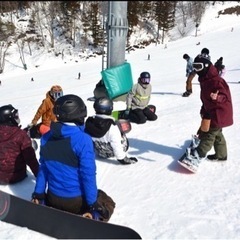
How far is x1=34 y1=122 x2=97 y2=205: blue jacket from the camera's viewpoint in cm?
265

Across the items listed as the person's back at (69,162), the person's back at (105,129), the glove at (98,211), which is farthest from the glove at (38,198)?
the person's back at (105,129)

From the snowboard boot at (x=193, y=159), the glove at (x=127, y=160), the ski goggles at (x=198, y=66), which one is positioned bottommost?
the glove at (x=127, y=160)

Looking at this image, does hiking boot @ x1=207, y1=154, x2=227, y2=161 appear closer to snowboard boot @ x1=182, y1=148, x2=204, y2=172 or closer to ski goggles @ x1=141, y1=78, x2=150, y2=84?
snowboard boot @ x1=182, y1=148, x2=204, y2=172

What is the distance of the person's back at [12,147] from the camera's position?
3.58 meters

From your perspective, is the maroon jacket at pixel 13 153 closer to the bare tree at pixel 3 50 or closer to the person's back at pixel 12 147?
the person's back at pixel 12 147

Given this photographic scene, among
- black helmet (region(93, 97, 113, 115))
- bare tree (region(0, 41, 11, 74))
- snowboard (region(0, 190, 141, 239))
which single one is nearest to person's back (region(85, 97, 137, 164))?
black helmet (region(93, 97, 113, 115))

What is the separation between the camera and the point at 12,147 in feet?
11.8

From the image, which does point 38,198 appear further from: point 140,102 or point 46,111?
point 140,102

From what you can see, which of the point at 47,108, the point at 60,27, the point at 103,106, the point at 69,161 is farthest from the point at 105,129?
the point at 60,27

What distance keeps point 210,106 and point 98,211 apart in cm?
180

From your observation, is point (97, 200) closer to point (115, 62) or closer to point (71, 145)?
point (71, 145)

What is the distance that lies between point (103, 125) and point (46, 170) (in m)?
1.28

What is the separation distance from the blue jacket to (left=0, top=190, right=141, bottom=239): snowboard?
18cm

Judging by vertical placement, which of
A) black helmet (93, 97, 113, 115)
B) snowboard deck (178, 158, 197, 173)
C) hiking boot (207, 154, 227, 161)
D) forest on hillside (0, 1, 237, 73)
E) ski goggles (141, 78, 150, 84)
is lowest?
forest on hillside (0, 1, 237, 73)
